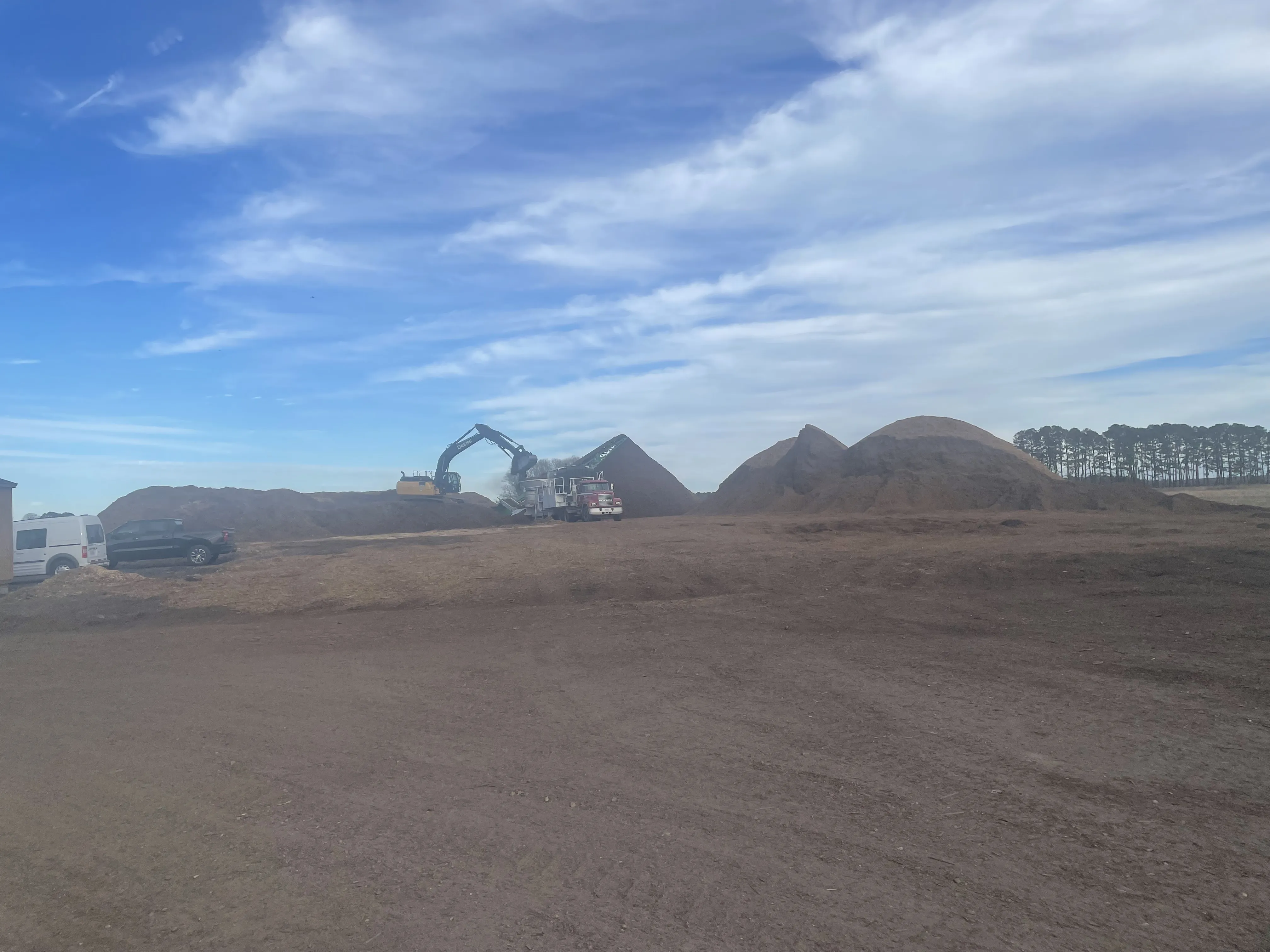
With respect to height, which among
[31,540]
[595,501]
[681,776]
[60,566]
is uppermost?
[595,501]

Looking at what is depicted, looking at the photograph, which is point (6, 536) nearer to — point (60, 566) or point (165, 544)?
point (60, 566)

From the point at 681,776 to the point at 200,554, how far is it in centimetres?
2757

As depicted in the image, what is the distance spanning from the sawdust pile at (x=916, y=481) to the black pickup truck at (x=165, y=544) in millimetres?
28189

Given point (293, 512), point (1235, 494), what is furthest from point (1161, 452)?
point (293, 512)

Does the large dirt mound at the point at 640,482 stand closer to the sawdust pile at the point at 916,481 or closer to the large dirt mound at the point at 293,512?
the sawdust pile at the point at 916,481

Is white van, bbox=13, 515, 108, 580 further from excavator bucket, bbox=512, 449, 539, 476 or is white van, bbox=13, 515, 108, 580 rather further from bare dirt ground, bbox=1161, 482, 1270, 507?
bare dirt ground, bbox=1161, 482, 1270, 507

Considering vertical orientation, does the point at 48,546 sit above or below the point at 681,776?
above

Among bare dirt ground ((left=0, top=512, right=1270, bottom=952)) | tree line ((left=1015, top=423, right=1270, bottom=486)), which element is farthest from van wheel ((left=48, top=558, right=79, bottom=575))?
tree line ((left=1015, top=423, right=1270, bottom=486))

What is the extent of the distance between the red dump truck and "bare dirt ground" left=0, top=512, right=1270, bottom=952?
2914 centimetres

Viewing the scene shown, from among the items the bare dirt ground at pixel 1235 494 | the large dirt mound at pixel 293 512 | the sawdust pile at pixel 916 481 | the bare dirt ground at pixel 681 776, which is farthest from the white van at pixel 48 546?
the bare dirt ground at pixel 1235 494

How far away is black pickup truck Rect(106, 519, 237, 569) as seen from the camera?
96.5 ft

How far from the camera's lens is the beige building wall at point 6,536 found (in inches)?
995

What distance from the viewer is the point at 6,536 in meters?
25.4

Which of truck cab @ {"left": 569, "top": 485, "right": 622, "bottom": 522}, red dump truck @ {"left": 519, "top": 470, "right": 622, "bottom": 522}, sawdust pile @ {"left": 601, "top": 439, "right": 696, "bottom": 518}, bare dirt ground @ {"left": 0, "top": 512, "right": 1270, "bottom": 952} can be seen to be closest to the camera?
bare dirt ground @ {"left": 0, "top": 512, "right": 1270, "bottom": 952}
